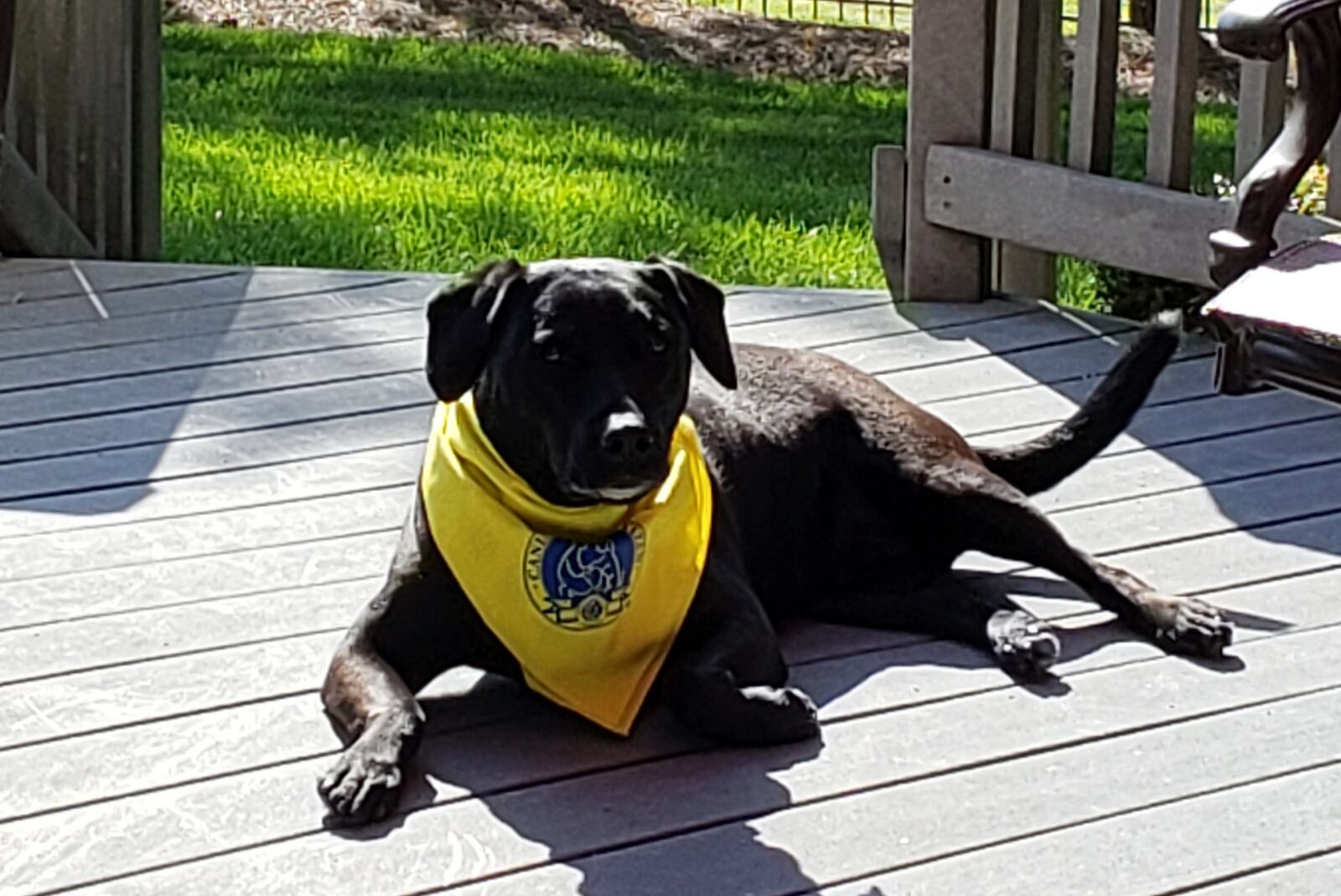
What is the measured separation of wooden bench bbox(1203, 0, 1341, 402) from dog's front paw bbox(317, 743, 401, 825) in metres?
1.11

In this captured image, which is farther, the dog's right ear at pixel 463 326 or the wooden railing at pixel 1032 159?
the wooden railing at pixel 1032 159

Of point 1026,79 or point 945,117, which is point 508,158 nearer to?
point 945,117

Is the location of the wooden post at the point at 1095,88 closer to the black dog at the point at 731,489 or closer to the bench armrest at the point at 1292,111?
the black dog at the point at 731,489

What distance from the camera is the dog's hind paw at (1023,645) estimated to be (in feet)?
10.9

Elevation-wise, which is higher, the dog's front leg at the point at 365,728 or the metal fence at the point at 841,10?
the metal fence at the point at 841,10

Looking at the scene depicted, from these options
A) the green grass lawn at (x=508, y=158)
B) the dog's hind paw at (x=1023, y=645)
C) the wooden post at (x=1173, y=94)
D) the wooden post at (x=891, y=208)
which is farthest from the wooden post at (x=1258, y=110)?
the dog's hind paw at (x=1023, y=645)

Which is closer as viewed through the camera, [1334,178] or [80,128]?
[1334,178]

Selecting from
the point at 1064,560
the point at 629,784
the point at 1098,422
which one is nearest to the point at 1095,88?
the point at 1098,422

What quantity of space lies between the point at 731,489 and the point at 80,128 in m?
2.67

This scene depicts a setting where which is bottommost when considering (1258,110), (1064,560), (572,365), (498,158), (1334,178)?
(1064,560)

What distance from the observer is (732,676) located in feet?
10.1

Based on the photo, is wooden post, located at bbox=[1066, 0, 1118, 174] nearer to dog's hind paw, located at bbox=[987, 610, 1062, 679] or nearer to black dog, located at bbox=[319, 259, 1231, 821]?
black dog, located at bbox=[319, 259, 1231, 821]

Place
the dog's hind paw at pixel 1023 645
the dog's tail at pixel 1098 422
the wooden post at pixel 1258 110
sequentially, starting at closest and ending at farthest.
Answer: the dog's hind paw at pixel 1023 645, the dog's tail at pixel 1098 422, the wooden post at pixel 1258 110

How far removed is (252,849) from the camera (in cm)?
276
